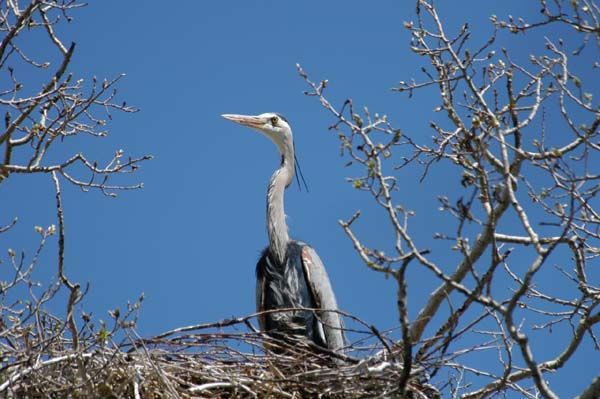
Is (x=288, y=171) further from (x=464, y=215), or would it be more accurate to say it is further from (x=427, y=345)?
(x=464, y=215)

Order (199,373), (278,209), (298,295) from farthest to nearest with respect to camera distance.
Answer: (278,209) → (298,295) → (199,373)

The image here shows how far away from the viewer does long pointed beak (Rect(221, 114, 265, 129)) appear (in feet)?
29.6

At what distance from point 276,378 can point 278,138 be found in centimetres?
364

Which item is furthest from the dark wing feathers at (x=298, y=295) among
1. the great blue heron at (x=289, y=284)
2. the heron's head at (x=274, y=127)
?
the heron's head at (x=274, y=127)

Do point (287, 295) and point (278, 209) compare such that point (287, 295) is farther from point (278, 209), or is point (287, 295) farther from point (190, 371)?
point (190, 371)

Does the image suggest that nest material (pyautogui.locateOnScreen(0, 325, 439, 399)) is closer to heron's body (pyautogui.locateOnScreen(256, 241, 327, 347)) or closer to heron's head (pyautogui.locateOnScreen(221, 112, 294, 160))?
Result: heron's body (pyautogui.locateOnScreen(256, 241, 327, 347))

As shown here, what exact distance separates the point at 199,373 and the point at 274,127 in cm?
372

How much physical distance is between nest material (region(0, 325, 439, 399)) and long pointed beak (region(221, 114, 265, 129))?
3189 millimetres

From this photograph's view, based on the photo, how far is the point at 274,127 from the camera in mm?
8938

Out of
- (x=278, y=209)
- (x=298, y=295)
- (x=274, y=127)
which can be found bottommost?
(x=298, y=295)

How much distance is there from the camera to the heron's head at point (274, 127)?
887 centimetres

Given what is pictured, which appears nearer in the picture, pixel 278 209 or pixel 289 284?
pixel 289 284

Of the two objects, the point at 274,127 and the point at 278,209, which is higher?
the point at 274,127

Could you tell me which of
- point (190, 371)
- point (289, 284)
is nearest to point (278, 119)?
point (289, 284)
